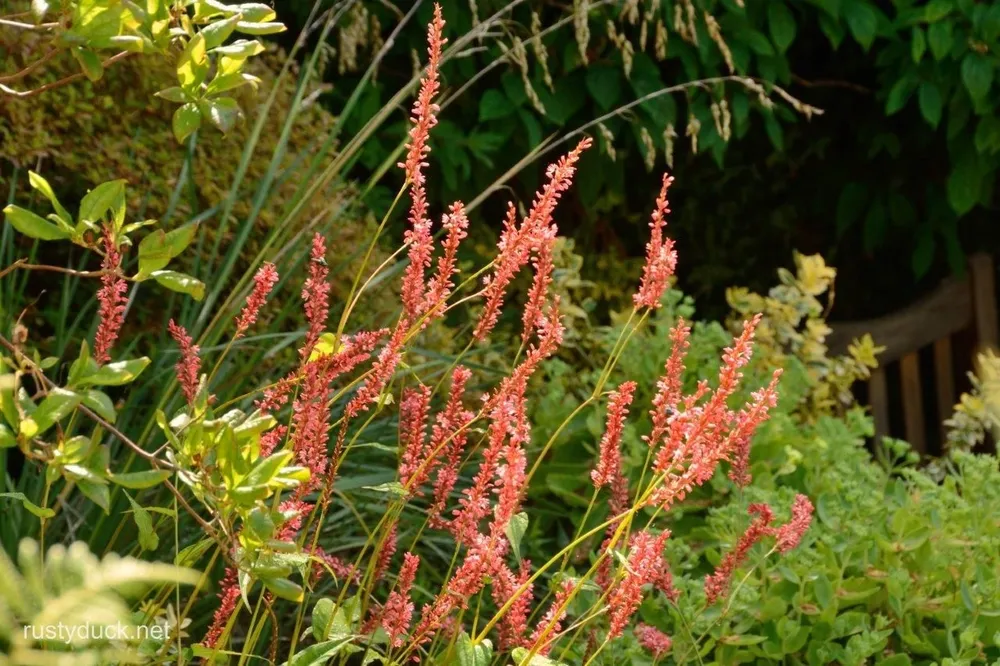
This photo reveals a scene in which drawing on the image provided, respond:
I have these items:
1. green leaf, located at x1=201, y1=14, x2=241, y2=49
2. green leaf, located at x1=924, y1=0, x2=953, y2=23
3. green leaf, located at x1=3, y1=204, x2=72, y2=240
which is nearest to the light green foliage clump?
green leaf, located at x1=924, y1=0, x2=953, y2=23

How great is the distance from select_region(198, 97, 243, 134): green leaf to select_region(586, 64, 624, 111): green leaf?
2.71 metres

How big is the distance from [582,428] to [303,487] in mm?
1659

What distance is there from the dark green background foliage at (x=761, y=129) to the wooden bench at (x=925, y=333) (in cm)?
11

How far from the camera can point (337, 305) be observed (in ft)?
9.96

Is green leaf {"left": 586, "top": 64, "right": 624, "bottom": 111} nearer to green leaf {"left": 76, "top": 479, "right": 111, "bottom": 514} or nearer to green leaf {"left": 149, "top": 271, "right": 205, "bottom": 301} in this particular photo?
green leaf {"left": 149, "top": 271, "right": 205, "bottom": 301}

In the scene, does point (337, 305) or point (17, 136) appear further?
point (337, 305)

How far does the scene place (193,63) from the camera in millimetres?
1288

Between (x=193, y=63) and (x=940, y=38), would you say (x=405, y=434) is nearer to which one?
(x=193, y=63)

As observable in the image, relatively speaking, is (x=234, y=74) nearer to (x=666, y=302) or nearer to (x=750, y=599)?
(x=750, y=599)

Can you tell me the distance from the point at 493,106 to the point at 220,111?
271 centimetres

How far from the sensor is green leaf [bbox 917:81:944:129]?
13.5ft

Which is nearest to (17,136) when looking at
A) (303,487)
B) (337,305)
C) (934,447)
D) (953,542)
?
(337,305)

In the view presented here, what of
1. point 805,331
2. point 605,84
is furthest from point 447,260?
point 605,84

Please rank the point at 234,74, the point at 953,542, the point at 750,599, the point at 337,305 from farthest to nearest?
the point at 337,305 → the point at 953,542 → the point at 750,599 → the point at 234,74
